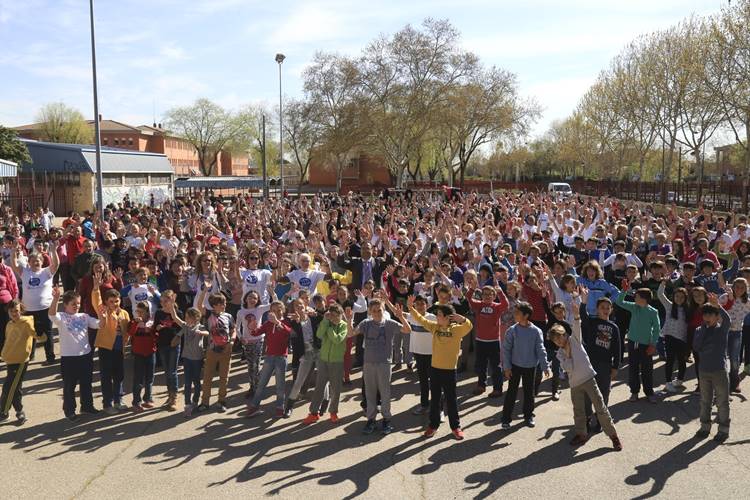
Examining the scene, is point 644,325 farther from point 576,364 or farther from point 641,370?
point 576,364

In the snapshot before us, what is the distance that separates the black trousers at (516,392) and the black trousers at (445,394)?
55 cm

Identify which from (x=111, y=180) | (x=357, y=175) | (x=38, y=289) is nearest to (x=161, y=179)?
(x=111, y=180)

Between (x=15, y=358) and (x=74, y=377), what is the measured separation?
0.65 m

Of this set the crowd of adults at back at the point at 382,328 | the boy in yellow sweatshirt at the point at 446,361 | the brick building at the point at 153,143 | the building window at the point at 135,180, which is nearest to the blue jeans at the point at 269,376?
the crowd of adults at back at the point at 382,328

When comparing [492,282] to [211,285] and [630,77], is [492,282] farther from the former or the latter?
[630,77]

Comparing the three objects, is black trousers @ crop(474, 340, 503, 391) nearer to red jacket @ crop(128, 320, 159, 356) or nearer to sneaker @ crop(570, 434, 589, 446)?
sneaker @ crop(570, 434, 589, 446)

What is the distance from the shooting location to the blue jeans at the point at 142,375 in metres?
7.25

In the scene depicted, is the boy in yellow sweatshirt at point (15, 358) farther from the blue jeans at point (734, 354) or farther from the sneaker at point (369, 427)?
the blue jeans at point (734, 354)

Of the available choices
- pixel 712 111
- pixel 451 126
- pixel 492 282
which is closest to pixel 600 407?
pixel 492 282

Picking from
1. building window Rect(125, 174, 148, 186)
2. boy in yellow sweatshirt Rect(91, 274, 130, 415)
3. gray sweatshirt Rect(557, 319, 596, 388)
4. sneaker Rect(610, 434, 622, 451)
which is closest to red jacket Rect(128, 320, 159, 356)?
boy in yellow sweatshirt Rect(91, 274, 130, 415)

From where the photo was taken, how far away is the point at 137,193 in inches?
1606

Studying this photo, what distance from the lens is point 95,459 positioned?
5.93 metres

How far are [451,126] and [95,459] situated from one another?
43.6 m

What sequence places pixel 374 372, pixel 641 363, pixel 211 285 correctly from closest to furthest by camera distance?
pixel 374 372 < pixel 641 363 < pixel 211 285
